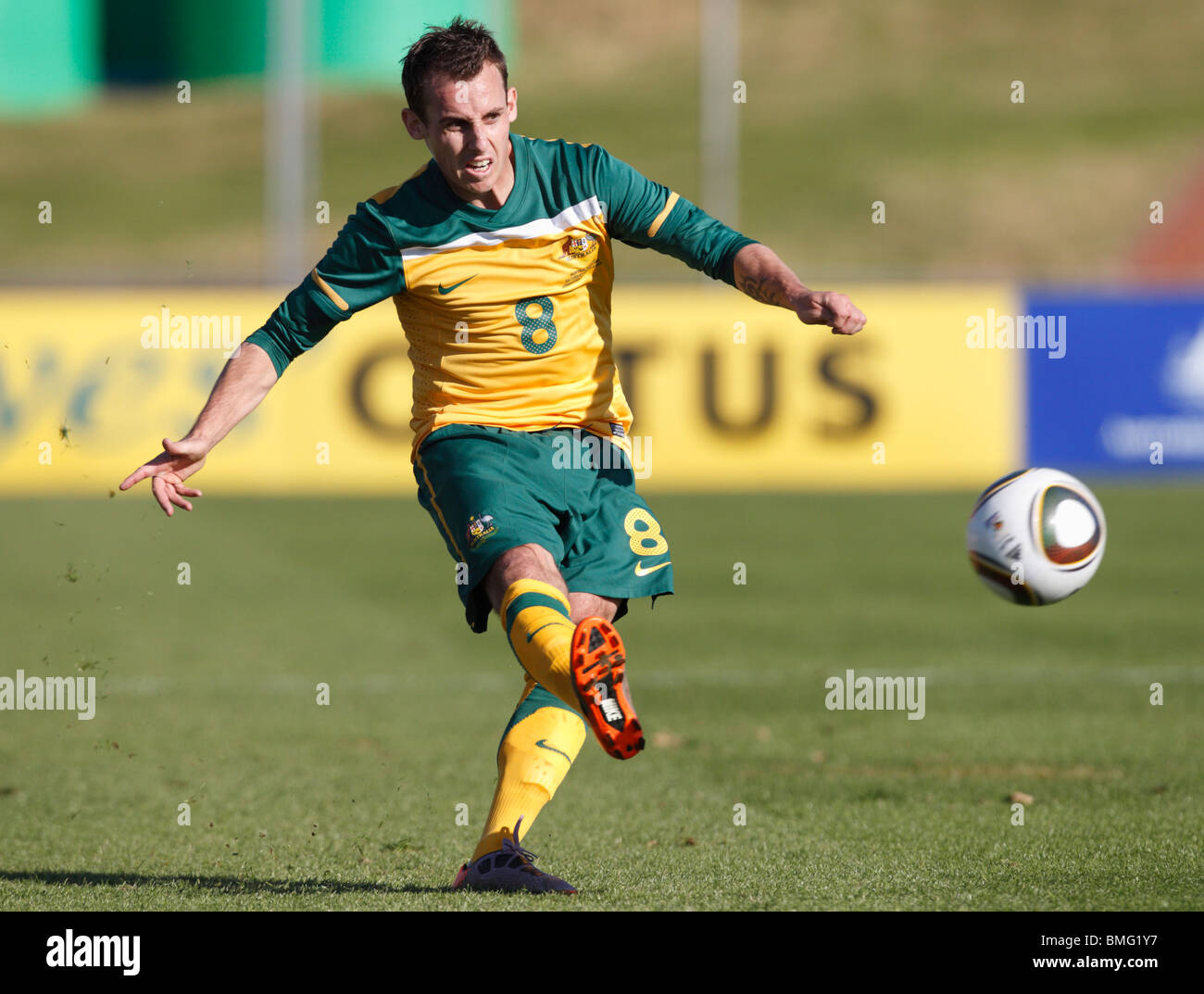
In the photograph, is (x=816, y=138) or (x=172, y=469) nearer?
(x=172, y=469)

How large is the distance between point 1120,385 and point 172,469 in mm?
13786

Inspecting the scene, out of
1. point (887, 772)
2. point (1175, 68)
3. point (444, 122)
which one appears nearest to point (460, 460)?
point (444, 122)

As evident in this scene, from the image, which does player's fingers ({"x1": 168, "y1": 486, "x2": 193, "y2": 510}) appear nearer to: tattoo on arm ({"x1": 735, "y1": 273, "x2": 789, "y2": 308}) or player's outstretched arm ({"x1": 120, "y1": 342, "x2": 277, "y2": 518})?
player's outstretched arm ({"x1": 120, "y1": 342, "x2": 277, "y2": 518})

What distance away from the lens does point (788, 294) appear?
14.8 feet

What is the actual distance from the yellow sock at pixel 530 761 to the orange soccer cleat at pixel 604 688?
Result: 28.4 inches

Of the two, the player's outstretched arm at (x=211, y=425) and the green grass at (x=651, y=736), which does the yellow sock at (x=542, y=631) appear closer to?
the green grass at (x=651, y=736)

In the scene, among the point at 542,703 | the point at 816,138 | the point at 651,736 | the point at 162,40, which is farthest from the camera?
the point at 816,138

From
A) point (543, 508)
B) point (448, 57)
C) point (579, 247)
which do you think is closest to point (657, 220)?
point (579, 247)

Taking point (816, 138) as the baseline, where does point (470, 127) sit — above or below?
below

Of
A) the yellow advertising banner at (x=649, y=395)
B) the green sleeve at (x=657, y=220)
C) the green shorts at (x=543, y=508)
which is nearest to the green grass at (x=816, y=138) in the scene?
the yellow advertising banner at (x=649, y=395)

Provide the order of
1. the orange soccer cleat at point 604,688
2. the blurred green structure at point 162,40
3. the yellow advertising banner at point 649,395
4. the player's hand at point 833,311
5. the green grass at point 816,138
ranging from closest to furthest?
the orange soccer cleat at point 604,688, the player's hand at point 833,311, the yellow advertising banner at point 649,395, the blurred green structure at point 162,40, the green grass at point 816,138

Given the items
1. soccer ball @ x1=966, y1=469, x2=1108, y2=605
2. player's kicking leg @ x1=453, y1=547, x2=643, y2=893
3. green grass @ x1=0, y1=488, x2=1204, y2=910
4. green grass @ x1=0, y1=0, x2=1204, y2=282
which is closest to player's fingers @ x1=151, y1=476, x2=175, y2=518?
player's kicking leg @ x1=453, y1=547, x2=643, y2=893

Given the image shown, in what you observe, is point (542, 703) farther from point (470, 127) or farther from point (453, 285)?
point (470, 127)

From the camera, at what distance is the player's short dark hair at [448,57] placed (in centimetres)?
443
